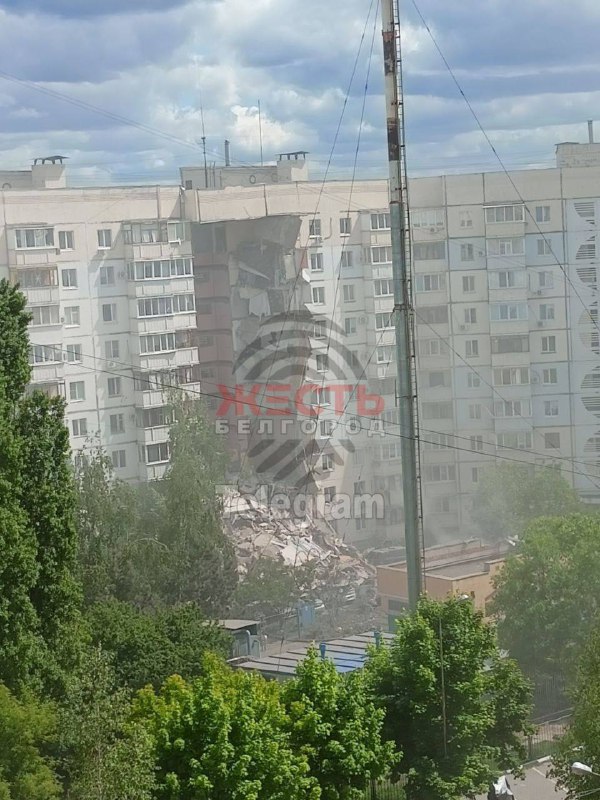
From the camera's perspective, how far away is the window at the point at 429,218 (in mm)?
9180

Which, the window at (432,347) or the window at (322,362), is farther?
the window at (322,362)

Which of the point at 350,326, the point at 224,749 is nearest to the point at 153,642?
the point at 224,749

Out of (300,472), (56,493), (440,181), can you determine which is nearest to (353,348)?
(300,472)

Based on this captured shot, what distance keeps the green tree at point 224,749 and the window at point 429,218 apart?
570 cm

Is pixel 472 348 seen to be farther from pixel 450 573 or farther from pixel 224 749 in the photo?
pixel 224 749

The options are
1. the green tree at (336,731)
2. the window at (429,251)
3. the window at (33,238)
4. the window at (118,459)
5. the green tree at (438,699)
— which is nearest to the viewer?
the green tree at (336,731)

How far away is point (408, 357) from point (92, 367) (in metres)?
4.86

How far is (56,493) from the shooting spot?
4547 mm

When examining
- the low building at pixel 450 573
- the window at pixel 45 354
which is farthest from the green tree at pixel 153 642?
the window at pixel 45 354

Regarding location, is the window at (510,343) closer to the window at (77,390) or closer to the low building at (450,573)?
the low building at (450,573)

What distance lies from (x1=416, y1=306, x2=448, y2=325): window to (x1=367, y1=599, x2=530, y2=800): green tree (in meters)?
4.81

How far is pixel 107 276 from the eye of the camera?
374 inches

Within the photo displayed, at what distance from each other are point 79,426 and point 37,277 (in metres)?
1.21

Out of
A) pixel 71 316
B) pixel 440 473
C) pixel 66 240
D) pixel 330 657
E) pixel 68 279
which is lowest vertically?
pixel 330 657
